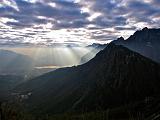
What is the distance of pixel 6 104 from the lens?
106562 millimetres

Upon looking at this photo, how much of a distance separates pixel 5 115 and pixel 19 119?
1228 centimetres

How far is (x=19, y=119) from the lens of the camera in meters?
108

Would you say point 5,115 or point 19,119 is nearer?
point 5,115

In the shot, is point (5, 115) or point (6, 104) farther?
point (6, 104)

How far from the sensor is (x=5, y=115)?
97000 millimetres

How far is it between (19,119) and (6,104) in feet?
24.8

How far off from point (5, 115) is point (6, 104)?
1003 cm
